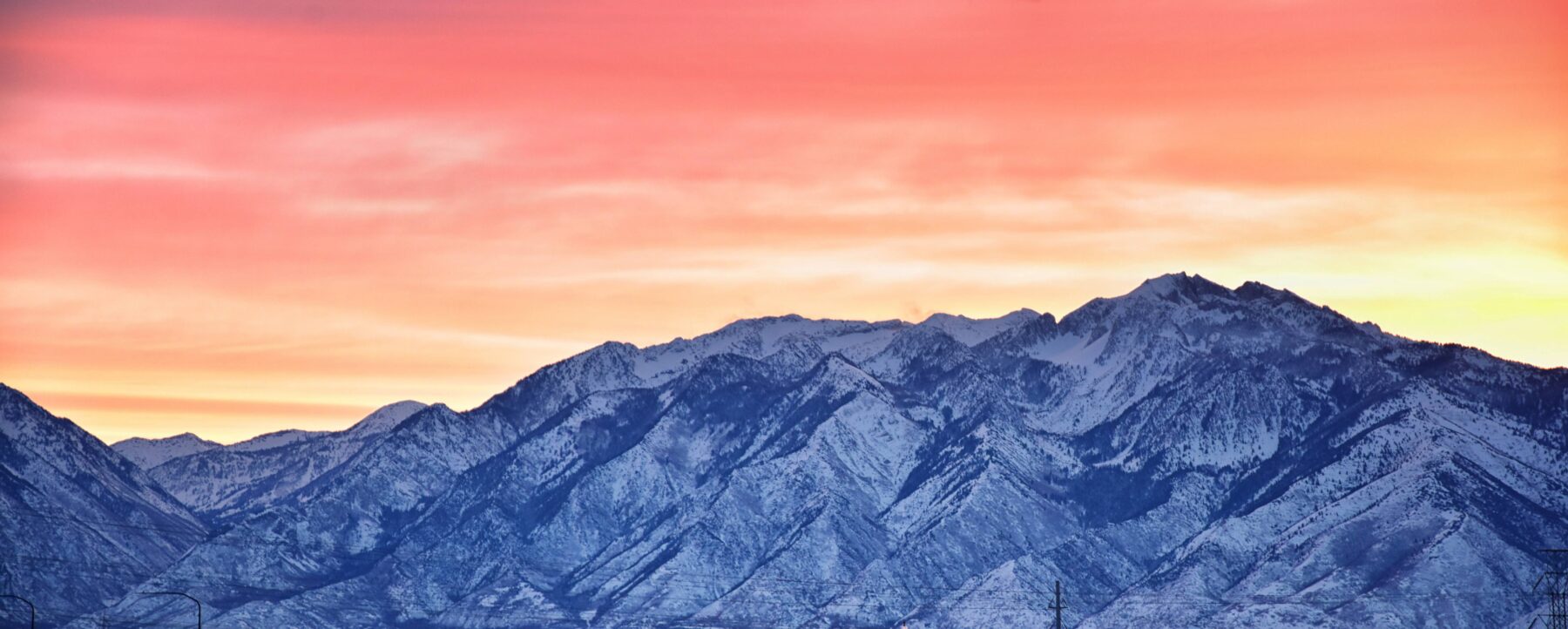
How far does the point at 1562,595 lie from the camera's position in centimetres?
19788
